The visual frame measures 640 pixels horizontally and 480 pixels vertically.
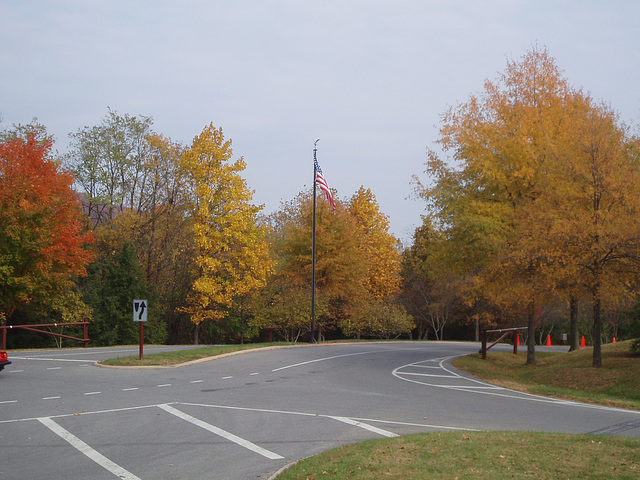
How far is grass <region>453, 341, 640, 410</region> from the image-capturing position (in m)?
15.9

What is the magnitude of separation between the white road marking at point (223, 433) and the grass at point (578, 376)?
957cm

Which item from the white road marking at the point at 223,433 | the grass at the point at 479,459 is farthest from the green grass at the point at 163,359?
the grass at the point at 479,459

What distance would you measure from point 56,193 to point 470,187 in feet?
67.6

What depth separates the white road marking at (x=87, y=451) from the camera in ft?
24.1

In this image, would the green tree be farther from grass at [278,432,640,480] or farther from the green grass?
grass at [278,432,640,480]

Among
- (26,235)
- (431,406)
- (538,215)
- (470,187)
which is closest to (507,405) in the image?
(431,406)

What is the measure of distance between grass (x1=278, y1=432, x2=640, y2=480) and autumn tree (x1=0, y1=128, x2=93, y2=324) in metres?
24.5

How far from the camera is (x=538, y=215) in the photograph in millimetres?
19344

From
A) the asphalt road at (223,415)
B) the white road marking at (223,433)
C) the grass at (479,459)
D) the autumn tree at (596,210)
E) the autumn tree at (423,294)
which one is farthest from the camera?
the autumn tree at (423,294)

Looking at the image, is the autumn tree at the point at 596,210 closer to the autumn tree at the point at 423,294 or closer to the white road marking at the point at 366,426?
the white road marking at the point at 366,426

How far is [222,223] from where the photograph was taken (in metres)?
36.6

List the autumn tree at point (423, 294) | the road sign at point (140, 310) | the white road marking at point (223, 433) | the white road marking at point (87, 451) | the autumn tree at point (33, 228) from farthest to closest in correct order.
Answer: the autumn tree at point (423, 294) < the autumn tree at point (33, 228) < the road sign at point (140, 310) < the white road marking at point (223, 433) < the white road marking at point (87, 451)

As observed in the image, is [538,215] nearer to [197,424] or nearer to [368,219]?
[197,424]

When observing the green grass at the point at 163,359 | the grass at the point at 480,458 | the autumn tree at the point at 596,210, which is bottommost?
the green grass at the point at 163,359
